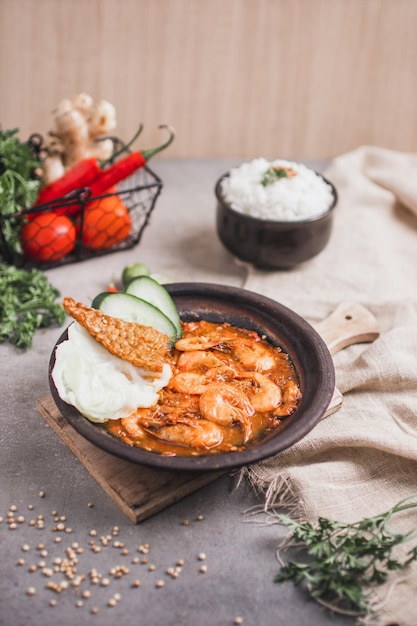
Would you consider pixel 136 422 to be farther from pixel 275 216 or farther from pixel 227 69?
pixel 227 69

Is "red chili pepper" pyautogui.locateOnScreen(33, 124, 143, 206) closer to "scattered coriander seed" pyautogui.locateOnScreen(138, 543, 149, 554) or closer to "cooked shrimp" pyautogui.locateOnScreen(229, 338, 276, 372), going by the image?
"cooked shrimp" pyautogui.locateOnScreen(229, 338, 276, 372)

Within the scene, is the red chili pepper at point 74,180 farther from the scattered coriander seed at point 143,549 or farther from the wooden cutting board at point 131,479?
the scattered coriander seed at point 143,549

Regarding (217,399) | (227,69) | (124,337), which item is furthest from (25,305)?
(227,69)

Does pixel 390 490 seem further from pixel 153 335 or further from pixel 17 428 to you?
pixel 17 428

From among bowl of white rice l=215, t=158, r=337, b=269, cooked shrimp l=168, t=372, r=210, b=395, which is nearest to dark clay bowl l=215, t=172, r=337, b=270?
bowl of white rice l=215, t=158, r=337, b=269

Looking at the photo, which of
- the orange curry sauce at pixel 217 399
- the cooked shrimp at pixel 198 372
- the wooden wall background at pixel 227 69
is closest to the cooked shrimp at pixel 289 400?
the orange curry sauce at pixel 217 399

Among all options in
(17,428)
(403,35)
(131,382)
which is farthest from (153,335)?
(403,35)
